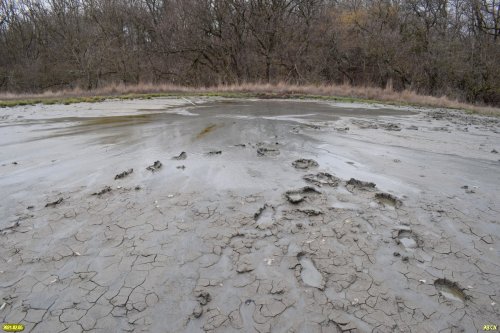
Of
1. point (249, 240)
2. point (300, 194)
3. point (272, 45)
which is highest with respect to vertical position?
point (272, 45)

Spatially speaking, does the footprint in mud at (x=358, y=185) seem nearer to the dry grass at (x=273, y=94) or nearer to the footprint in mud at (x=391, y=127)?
the footprint in mud at (x=391, y=127)

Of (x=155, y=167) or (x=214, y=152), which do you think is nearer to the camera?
(x=155, y=167)

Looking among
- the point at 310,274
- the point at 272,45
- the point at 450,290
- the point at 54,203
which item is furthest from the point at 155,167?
the point at 272,45

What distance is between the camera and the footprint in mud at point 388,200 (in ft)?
11.2

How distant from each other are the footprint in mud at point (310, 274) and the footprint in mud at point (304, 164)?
213 centimetres

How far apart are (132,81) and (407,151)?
2420cm

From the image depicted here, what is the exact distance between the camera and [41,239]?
9.00ft

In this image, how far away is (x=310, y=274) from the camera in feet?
7.65

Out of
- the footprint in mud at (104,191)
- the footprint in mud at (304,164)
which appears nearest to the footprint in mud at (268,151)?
the footprint in mud at (304,164)

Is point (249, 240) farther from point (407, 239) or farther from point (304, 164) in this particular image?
point (304, 164)

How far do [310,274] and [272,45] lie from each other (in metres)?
23.4

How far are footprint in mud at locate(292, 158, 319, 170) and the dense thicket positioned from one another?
61.7 feet

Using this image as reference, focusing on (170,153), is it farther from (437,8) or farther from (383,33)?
(437,8)

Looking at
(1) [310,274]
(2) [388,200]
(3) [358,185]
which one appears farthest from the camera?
(3) [358,185]
